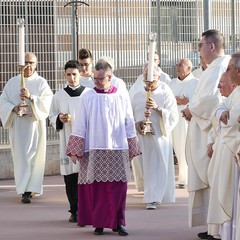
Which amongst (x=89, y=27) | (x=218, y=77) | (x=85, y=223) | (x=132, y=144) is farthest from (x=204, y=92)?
(x=89, y=27)

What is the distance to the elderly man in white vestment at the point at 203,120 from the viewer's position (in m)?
11.2

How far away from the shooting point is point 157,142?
14.5 meters

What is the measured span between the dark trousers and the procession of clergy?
12 millimetres

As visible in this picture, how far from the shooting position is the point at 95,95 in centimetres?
1208

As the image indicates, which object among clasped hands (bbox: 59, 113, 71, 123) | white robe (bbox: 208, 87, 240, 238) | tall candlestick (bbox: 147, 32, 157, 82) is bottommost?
white robe (bbox: 208, 87, 240, 238)

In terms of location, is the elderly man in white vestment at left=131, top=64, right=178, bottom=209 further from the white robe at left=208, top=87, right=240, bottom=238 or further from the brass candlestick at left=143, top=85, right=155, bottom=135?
the white robe at left=208, top=87, right=240, bottom=238

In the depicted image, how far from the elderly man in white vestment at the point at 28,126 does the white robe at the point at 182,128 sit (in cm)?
Result: 231

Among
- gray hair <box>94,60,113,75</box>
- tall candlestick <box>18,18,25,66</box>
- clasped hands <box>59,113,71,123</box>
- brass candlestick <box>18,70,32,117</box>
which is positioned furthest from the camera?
brass candlestick <box>18,70,32,117</box>

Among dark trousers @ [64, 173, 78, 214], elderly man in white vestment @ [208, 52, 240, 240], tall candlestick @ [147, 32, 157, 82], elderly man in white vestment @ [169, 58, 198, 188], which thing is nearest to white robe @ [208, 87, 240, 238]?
elderly man in white vestment @ [208, 52, 240, 240]

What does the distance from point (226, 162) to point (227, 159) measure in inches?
1.2

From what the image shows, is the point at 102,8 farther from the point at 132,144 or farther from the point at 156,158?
the point at 132,144

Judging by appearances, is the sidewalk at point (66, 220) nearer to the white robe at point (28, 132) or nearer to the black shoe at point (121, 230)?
the black shoe at point (121, 230)

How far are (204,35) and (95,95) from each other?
1523mm

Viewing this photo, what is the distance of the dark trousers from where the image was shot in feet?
43.1
